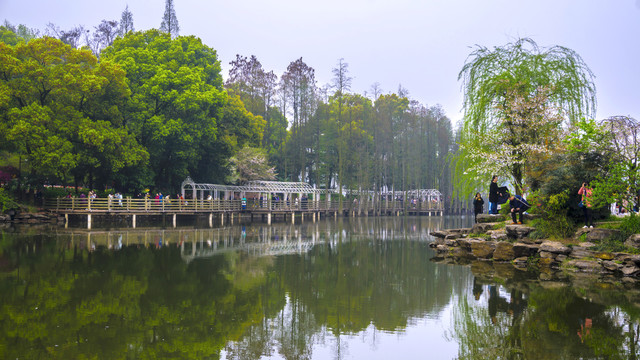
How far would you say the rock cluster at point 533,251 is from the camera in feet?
43.3

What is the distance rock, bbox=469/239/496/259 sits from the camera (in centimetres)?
1685

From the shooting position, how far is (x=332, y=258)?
54.0 feet

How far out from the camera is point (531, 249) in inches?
611

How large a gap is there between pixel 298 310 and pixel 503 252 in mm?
9738

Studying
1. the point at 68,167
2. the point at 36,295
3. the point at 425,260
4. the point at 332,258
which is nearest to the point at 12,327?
the point at 36,295

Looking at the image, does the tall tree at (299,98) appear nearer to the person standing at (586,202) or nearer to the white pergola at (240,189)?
the white pergola at (240,189)

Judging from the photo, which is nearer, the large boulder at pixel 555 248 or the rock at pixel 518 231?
the large boulder at pixel 555 248

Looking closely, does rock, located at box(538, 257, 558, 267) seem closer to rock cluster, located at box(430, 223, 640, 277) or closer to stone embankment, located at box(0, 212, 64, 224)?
rock cluster, located at box(430, 223, 640, 277)

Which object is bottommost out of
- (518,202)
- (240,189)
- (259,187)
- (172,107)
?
(518,202)

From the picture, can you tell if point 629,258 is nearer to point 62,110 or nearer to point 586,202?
point 586,202

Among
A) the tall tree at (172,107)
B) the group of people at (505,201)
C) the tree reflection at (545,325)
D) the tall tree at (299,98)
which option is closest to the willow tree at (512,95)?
the group of people at (505,201)

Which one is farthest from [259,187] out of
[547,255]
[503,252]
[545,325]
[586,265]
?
[545,325]

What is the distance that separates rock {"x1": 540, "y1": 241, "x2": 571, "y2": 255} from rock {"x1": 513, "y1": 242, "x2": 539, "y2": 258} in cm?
39

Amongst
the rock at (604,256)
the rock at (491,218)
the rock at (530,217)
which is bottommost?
the rock at (604,256)
